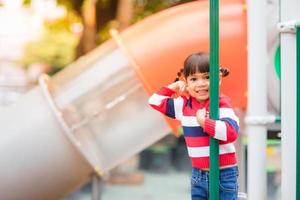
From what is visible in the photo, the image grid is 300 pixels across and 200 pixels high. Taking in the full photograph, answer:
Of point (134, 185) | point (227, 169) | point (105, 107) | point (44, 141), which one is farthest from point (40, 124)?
point (134, 185)

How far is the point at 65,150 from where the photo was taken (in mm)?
3988

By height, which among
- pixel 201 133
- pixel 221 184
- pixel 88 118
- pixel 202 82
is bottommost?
pixel 221 184

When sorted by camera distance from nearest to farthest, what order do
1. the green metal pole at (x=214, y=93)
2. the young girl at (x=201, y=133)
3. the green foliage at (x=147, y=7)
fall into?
the green metal pole at (x=214, y=93), the young girl at (x=201, y=133), the green foliage at (x=147, y=7)

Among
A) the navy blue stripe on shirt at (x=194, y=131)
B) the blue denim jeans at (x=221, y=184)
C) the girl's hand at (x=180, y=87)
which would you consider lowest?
the blue denim jeans at (x=221, y=184)

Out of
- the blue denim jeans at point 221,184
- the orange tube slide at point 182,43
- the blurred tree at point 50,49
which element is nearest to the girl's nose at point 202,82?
the blue denim jeans at point 221,184

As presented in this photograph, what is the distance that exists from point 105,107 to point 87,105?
0.46ft

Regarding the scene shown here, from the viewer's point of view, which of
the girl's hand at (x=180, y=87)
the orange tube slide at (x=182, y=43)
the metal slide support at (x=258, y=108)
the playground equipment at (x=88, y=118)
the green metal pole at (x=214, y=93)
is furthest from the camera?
the playground equipment at (x=88, y=118)

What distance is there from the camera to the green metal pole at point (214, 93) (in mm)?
2305

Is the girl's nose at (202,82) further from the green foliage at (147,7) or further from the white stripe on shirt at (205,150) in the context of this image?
the green foliage at (147,7)

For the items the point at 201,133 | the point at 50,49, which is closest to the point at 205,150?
the point at 201,133

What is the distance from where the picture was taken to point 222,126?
7.63ft

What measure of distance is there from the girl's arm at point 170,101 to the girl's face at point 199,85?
81 millimetres

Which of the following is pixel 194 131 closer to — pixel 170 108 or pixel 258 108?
pixel 170 108

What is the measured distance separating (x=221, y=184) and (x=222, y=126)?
0.30 m
